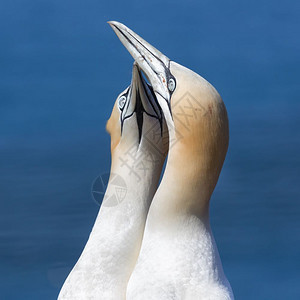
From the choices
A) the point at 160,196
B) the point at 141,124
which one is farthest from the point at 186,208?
the point at 141,124

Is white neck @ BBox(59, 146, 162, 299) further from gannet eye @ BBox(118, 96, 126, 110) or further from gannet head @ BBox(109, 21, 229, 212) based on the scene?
gannet head @ BBox(109, 21, 229, 212)

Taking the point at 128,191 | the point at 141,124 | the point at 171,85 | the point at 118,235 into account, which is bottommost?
the point at 118,235

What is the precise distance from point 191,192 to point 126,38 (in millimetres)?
1004

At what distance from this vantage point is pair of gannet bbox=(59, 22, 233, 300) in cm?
424

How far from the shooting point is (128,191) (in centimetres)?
467

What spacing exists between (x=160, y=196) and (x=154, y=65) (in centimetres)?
72

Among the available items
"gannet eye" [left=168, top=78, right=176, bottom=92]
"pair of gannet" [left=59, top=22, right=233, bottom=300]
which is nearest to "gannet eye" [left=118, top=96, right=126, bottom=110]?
"pair of gannet" [left=59, top=22, right=233, bottom=300]

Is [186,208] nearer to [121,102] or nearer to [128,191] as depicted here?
[128,191]

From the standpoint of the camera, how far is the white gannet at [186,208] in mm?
4227

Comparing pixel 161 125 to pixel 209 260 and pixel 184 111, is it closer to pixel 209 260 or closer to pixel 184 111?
pixel 184 111

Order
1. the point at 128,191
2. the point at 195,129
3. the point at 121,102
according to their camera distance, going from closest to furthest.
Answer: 1. the point at 195,129
2. the point at 128,191
3. the point at 121,102

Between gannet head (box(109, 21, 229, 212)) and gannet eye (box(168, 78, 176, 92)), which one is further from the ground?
gannet eye (box(168, 78, 176, 92))

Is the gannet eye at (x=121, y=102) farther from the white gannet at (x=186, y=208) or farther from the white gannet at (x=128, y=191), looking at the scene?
the white gannet at (x=186, y=208)

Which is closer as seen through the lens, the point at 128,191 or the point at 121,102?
the point at 128,191
